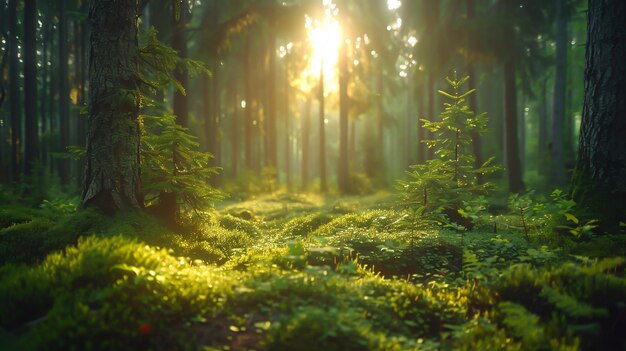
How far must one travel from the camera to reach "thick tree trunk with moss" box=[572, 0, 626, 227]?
6188mm

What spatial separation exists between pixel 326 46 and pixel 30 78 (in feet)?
47.3

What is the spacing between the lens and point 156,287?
3764mm

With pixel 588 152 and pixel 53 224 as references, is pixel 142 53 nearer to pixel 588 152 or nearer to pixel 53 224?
pixel 53 224

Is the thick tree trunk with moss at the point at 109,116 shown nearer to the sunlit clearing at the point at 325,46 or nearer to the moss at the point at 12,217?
the moss at the point at 12,217

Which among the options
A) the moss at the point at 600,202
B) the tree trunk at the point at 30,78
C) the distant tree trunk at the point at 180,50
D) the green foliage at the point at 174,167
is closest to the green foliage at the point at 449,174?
the moss at the point at 600,202

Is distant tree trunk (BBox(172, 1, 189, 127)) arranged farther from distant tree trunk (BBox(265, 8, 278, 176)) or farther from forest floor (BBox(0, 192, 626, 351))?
distant tree trunk (BBox(265, 8, 278, 176))

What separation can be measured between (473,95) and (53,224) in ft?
58.9

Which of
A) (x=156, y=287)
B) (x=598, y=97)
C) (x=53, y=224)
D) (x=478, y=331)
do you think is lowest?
(x=478, y=331)

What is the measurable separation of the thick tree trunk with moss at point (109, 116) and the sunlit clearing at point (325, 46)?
46.6 ft

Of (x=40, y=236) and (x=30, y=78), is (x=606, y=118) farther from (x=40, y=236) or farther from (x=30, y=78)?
(x=30, y=78)

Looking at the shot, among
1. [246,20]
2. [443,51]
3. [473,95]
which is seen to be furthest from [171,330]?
[473,95]

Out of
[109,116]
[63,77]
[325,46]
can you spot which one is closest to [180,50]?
[109,116]

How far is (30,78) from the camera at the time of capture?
48.3 ft

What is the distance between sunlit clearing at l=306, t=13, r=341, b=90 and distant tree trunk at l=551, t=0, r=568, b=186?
10422 mm
